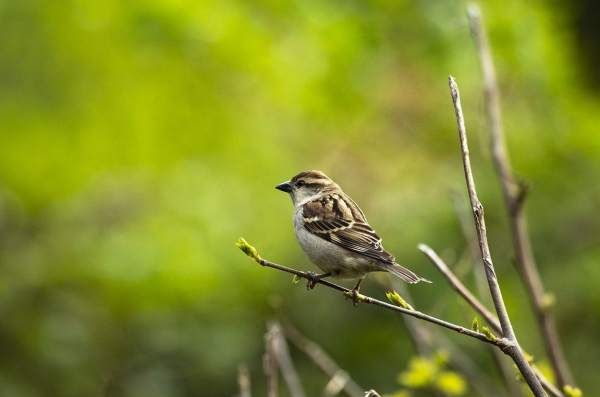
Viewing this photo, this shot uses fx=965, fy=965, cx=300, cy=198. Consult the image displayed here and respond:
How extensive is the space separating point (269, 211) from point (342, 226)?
10.6 feet

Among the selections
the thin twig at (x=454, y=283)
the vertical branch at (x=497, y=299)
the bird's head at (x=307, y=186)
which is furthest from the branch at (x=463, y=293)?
the bird's head at (x=307, y=186)

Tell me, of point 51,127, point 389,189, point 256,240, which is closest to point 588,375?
point 389,189

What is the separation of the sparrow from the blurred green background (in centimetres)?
127

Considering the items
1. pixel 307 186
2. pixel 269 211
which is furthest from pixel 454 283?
pixel 269 211

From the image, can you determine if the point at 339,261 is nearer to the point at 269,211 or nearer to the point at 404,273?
the point at 404,273

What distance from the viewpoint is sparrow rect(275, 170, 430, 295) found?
4.27 metres

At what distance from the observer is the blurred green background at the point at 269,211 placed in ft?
22.4

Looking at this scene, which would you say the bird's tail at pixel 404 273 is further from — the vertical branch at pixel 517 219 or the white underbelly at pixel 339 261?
the vertical branch at pixel 517 219

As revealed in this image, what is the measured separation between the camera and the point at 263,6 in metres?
7.30

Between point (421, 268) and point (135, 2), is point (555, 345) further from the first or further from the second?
point (135, 2)

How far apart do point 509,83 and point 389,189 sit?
1.34 m

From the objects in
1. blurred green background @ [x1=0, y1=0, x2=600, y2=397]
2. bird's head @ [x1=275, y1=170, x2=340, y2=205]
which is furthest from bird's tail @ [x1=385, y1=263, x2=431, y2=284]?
blurred green background @ [x1=0, y1=0, x2=600, y2=397]

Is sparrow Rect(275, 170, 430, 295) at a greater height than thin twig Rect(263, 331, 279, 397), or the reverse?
sparrow Rect(275, 170, 430, 295)

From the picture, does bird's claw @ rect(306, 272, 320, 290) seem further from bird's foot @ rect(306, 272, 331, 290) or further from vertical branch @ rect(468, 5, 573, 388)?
vertical branch @ rect(468, 5, 573, 388)
